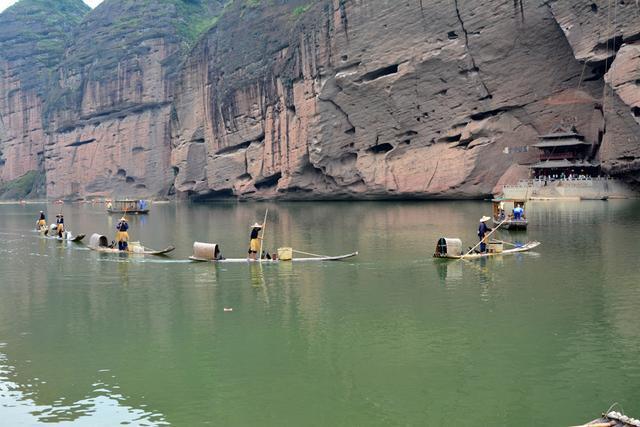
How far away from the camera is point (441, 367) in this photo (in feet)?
46.4

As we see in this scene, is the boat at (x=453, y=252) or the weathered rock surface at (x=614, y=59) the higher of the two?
the weathered rock surface at (x=614, y=59)

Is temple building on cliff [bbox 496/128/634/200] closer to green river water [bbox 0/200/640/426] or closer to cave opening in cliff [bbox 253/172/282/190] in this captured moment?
green river water [bbox 0/200/640/426]

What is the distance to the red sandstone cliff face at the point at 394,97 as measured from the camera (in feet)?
224

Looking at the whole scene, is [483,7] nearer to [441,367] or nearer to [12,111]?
[441,367]

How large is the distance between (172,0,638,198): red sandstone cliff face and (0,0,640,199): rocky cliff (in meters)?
0.14

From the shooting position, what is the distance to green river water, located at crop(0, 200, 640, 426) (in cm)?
1233

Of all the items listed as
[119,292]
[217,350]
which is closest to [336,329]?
[217,350]

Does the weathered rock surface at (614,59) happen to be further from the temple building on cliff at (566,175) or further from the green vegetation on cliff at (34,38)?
the green vegetation on cliff at (34,38)

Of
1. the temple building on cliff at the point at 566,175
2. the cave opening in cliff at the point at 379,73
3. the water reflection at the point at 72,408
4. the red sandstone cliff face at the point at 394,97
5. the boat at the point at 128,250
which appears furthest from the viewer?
the cave opening in cliff at the point at 379,73

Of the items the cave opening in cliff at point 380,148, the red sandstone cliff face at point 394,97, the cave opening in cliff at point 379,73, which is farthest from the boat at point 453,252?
the cave opening in cliff at point 380,148

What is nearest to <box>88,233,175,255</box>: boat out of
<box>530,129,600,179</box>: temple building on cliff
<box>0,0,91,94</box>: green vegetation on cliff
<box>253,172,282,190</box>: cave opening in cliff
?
<box>530,129,600,179</box>: temple building on cliff

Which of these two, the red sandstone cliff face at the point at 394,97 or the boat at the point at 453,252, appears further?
the red sandstone cliff face at the point at 394,97

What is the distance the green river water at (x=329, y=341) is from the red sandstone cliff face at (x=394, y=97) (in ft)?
135

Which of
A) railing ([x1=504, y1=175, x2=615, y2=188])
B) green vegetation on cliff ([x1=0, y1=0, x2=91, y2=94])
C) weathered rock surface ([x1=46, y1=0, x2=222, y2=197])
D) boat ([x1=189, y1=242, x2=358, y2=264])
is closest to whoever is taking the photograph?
boat ([x1=189, y1=242, x2=358, y2=264])
